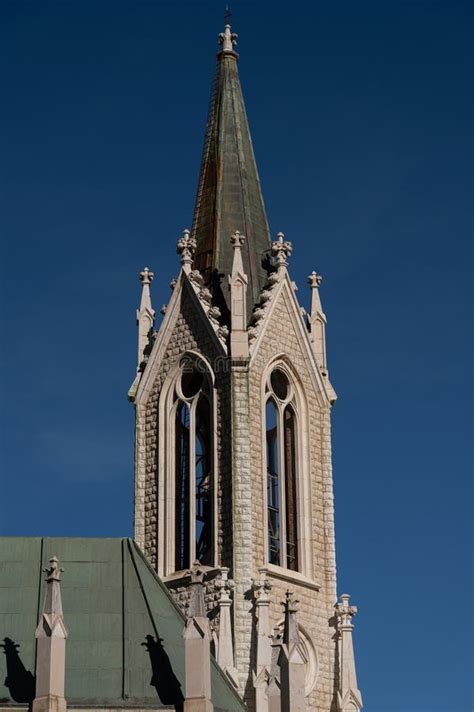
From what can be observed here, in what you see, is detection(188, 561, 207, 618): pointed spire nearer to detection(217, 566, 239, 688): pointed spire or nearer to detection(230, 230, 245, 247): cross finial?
detection(217, 566, 239, 688): pointed spire

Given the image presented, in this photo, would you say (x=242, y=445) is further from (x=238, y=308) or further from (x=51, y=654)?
(x=51, y=654)

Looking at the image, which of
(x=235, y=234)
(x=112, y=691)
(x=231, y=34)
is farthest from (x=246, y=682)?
(x=231, y=34)

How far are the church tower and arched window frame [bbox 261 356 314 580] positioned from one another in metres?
0.04

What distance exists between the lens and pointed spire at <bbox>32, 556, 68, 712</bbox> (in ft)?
120

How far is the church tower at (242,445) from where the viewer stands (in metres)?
48.9

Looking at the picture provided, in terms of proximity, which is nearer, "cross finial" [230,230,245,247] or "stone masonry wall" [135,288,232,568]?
"stone masonry wall" [135,288,232,568]

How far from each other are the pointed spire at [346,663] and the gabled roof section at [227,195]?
924 cm

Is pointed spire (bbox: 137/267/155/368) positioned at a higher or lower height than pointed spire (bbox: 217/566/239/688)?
higher

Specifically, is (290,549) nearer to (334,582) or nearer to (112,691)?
(334,582)

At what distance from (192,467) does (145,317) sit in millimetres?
5753

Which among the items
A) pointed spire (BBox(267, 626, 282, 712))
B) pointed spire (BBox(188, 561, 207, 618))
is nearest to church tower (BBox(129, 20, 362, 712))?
pointed spire (BBox(267, 626, 282, 712))

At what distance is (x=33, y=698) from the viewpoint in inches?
1469

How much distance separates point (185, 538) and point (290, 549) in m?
2.93

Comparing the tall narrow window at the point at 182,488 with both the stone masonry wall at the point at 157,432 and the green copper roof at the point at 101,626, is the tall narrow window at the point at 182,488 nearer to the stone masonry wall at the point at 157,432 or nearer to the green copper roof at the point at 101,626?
the stone masonry wall at the point at 157,432
